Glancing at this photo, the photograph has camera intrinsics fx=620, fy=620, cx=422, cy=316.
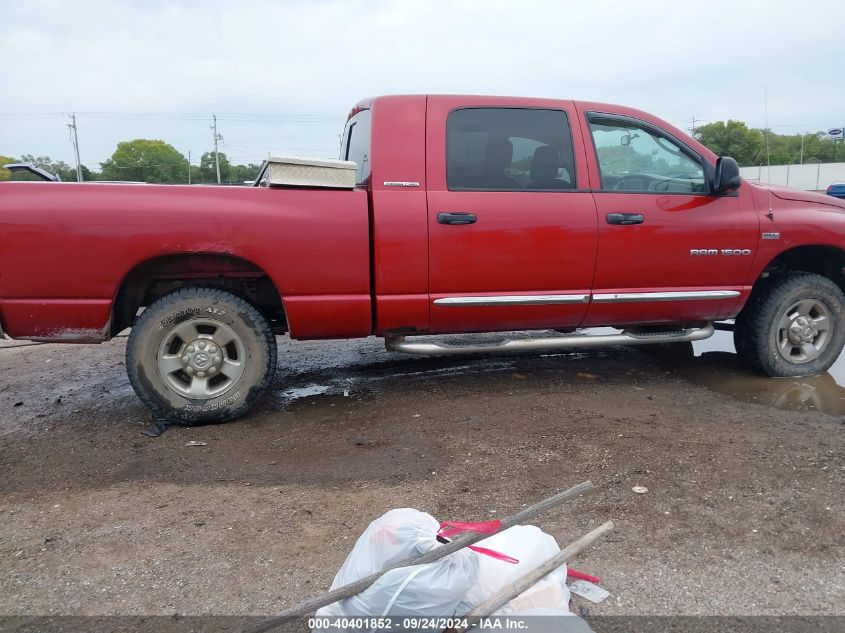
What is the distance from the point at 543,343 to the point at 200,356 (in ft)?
7.20

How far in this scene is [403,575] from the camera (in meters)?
1.78

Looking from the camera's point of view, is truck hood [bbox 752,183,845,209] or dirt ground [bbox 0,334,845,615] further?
truck hood [bbox 752,183,845,209]

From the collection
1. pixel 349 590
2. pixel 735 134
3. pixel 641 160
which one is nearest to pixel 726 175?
pixel 641 160

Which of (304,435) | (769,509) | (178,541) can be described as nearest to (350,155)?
(304,435)

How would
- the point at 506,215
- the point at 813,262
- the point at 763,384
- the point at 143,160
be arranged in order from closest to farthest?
1. the point at 506,215
2. the point at 763,384
3. the point at 813,262
4. the point at 143,160

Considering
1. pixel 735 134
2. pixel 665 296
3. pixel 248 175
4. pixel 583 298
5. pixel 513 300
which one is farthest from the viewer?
pixel 735 134

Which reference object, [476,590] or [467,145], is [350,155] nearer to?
[467,145]

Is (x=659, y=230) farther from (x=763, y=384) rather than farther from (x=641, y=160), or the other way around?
(x=763, y=384)

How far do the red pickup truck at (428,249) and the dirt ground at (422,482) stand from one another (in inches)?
17.2

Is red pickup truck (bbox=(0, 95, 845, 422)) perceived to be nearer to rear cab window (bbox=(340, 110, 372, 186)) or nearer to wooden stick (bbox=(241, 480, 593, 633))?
rear cab window (bbox=(340, 110, 372, 186))

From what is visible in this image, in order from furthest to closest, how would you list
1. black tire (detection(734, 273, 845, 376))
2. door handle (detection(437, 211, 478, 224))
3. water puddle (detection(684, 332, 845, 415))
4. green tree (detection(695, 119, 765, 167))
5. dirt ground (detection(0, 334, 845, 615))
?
green tree (detection(695, 119, 765, 167)) → black tire (detection(734, 273, 845, 376)) → water puddle (detection(684, 332, 845, 415)) → door handle (detection(437, 211, 478, 224)) → dirt ground (detection(0, 334, 845, 615))

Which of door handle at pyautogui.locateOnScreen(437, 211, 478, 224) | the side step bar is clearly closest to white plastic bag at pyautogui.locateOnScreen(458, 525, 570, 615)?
the side step bar

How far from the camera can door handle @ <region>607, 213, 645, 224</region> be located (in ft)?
13.2

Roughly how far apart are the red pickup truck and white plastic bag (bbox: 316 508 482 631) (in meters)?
2.01
